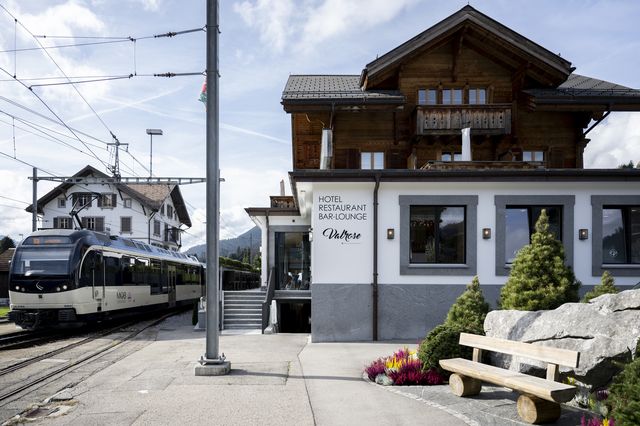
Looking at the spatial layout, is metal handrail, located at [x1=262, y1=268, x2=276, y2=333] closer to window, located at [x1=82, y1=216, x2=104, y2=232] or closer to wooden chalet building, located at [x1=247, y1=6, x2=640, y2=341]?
wooden chalet building, located at [x1=247, y1=6, x2=640, y2=341]

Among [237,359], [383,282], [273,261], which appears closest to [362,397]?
[237,359]

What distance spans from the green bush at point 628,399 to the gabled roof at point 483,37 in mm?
13393

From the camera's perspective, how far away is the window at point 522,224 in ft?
43.4

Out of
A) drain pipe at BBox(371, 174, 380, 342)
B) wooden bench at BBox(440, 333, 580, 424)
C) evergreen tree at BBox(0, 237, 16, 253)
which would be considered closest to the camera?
wooden bench at BBox(440, 333, 580, 424)

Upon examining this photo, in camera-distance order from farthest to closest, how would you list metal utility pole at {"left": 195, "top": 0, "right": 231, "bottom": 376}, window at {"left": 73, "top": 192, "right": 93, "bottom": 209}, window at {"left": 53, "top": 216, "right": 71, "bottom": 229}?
window at {"left": 53, "top": 216, "right": 71, "bottom": 229}, window at {"left": 73, "top": 192, "right": 93, "bottom": 209}, metal utility pole at {"left": 195, "top": 0, "right": 231, "bottom": 376}

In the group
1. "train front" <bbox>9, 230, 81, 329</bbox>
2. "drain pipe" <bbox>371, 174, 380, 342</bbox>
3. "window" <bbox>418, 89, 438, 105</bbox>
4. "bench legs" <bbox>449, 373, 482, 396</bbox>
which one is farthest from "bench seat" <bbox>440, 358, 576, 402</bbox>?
"train front" <bbox>9, 230, 81, 329</bbox>

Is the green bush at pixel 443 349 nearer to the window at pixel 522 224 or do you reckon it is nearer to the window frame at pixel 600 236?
the window at pixel 522 224

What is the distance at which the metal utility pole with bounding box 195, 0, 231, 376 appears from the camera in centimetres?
888

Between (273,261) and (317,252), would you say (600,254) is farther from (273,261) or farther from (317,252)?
(273,261)

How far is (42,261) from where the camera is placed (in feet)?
49.9

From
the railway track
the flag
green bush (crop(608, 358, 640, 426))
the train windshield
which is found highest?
the flag

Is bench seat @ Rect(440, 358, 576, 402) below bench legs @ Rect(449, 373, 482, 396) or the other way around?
the other way around

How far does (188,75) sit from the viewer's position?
31.1 feet

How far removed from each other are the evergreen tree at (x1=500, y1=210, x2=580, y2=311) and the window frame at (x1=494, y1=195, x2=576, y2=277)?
358cm
